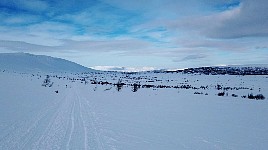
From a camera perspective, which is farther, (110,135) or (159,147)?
(110,135)

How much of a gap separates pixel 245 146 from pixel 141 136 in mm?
2654

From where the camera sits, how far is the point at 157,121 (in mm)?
10891

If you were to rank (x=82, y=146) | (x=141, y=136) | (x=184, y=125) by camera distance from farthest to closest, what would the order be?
(x=184, y=125)
(x=141, y=136)
(x=82, y=146)

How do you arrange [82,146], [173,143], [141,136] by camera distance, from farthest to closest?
[141,136] → [173,143] → [82,146]

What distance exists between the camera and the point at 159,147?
6.82 m

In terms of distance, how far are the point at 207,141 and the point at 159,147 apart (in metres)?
1.39

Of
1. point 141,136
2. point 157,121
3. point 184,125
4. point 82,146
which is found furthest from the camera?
point 157,121

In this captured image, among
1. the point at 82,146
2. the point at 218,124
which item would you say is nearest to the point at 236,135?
the point at 218,124

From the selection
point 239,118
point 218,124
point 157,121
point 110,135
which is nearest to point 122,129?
point 110,135

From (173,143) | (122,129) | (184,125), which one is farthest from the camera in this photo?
(184,125)

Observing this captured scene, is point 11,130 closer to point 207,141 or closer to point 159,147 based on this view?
point 159,147

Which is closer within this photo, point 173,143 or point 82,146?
point 82,146

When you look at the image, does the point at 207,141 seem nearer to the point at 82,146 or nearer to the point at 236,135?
the point at 236,135

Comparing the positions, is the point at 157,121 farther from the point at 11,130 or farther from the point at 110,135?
the point at 11,130
